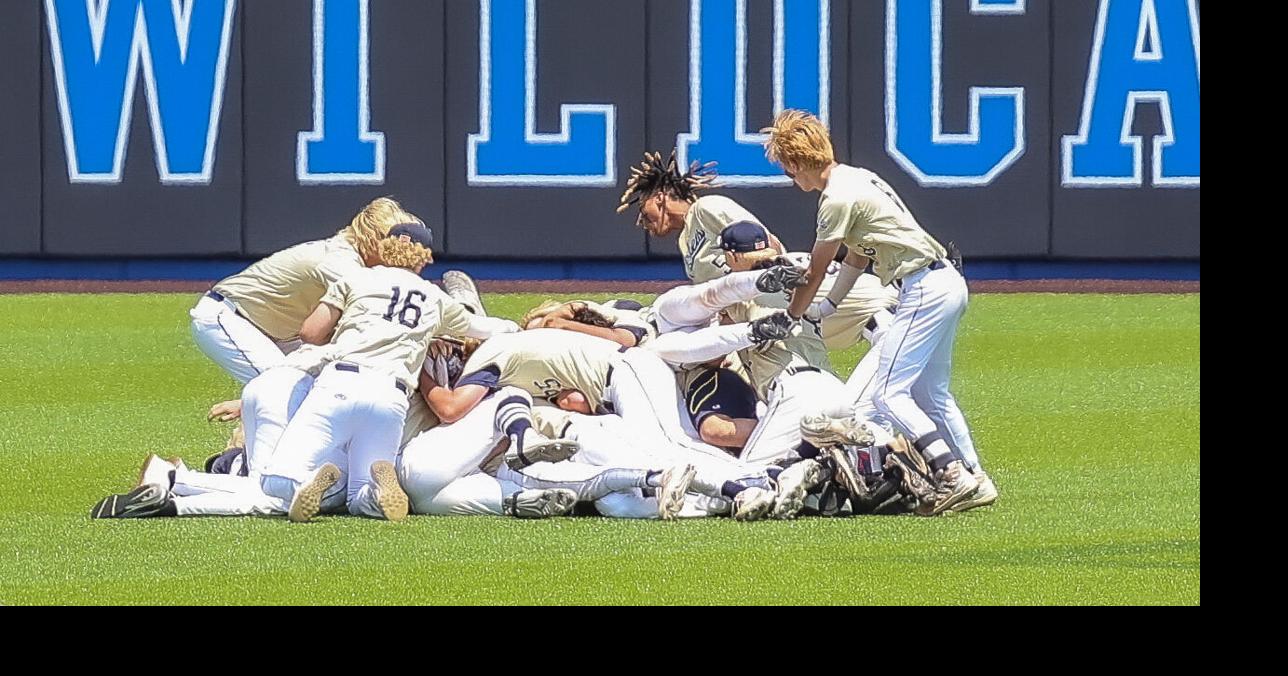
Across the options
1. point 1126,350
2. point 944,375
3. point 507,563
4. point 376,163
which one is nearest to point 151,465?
point 507,563

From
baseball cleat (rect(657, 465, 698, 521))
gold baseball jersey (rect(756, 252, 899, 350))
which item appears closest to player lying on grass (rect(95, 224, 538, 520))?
baseball cleat (rect(657, 465, 698, 521))

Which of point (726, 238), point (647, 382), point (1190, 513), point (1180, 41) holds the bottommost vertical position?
point (1190, 513)

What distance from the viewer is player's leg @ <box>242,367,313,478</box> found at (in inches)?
347

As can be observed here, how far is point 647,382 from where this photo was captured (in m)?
8.95

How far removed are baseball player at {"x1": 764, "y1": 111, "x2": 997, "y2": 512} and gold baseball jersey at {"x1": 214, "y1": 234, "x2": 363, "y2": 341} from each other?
2.02 m

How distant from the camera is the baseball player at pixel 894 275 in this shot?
29.1 feet

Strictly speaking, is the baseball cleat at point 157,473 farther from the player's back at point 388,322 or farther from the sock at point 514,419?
the sock at point 514,419

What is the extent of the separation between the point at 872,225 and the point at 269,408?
8.35ft

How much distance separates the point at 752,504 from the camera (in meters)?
8.57

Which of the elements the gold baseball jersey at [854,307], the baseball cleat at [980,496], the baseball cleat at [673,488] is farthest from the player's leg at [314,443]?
the baseball cleat at [980,496]

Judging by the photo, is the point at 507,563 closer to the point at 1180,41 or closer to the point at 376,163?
the point at 376,163

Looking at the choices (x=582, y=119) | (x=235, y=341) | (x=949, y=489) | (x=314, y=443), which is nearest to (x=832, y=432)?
(x=949, y=489)

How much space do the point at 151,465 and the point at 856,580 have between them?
3.10 m

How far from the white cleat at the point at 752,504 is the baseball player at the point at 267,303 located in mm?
2047
